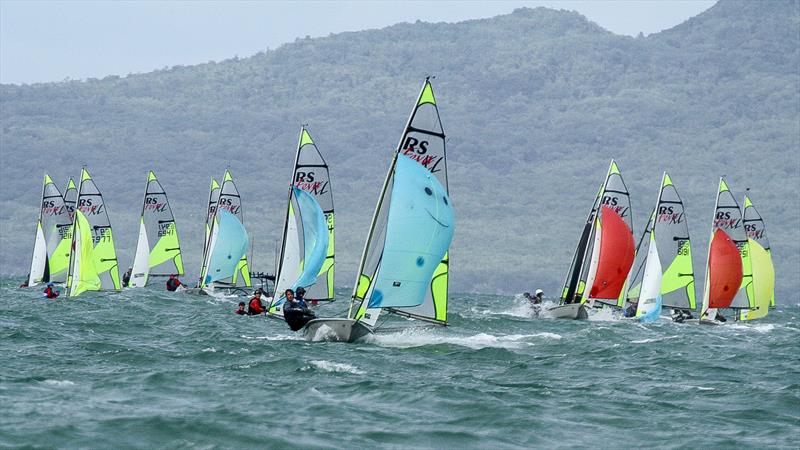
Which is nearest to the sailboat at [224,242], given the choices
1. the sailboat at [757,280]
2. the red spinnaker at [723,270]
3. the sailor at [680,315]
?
the sailor at [680,315]

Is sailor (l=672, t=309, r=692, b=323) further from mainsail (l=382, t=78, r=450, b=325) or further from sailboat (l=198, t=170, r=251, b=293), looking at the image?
mainsail (l=382, t=78, r=450, b=325)

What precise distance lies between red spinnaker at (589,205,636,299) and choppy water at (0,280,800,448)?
12528 mm

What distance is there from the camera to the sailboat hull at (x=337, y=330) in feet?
104

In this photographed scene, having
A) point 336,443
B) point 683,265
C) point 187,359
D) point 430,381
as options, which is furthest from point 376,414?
point 683,265

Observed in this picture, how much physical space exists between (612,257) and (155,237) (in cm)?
2629

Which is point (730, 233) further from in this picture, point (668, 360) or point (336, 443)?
point (336, 443)

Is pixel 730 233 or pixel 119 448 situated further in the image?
pixel 730 233

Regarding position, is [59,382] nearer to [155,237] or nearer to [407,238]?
[407,238]

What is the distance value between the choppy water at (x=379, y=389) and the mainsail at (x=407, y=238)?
1.27 meters

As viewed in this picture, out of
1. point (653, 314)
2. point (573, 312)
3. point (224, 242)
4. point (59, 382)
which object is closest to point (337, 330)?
point (59, 382)

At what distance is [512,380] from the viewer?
27.2 m

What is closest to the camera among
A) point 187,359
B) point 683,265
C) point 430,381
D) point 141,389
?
Result: point 141,389

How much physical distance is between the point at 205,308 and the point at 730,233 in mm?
19559

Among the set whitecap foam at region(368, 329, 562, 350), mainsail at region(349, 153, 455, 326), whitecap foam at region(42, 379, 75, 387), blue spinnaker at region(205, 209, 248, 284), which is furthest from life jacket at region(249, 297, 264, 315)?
whitecap foam at region(42, 379, 75, 387)
